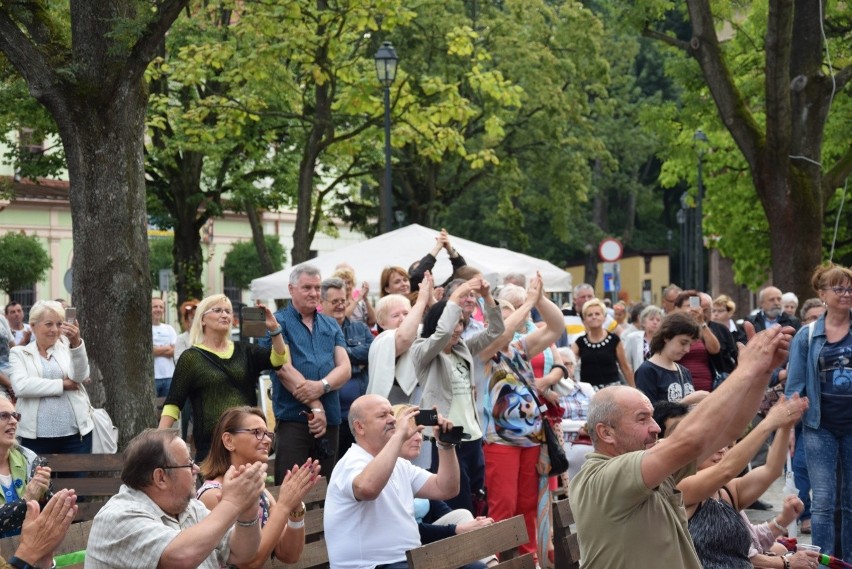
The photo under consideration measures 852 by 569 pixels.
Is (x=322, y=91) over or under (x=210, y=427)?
over

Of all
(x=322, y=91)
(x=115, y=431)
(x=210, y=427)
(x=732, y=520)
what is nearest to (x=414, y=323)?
(x=210, y=427)

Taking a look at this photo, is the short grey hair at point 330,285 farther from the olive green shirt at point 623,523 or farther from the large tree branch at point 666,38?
the large tree branch at point 666,38

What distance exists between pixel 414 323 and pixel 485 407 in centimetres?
82

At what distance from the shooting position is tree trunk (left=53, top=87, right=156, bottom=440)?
10227mm

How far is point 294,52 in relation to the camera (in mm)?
22000

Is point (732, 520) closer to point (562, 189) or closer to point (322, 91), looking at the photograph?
point (322, 91)

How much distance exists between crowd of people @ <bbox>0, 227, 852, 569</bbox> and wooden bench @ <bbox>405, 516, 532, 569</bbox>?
0.31 m

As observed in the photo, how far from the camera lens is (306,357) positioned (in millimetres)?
9406

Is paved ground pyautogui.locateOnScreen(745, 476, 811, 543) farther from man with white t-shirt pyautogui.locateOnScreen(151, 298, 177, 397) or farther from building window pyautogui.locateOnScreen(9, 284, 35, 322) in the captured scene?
building window pyautogui.locateOnScreen(9, 284, 35, 322)

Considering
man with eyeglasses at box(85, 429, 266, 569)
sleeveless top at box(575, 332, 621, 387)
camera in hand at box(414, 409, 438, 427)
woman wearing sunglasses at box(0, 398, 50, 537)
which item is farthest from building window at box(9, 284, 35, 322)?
man with eyeglasses at box(85, 429, 266, 569)

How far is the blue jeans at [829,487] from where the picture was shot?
954 cm

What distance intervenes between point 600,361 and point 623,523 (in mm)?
8840

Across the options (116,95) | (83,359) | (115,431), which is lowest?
(115,431)

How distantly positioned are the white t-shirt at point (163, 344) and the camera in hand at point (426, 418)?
1013cm
